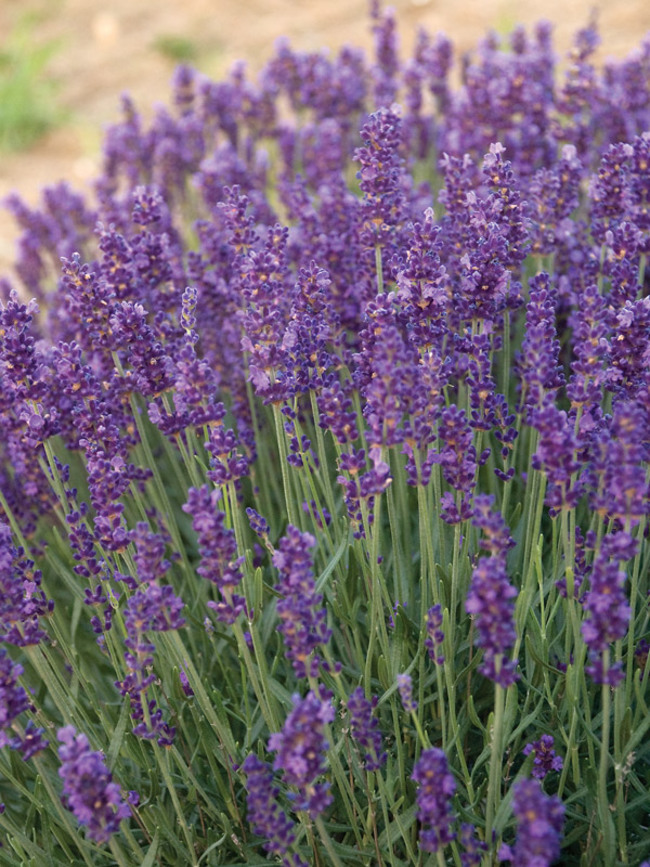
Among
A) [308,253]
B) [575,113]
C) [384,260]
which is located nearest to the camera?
[384,260]

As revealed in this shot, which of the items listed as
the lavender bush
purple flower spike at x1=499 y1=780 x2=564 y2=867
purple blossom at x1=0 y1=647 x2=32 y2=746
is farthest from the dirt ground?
purple flower spike at x1=499 y1=780 x2=564 y2=867

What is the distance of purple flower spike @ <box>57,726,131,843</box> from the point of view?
1728 millimetres

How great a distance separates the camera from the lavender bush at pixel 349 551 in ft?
6.31

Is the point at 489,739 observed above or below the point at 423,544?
below

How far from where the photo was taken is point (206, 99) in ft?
17.9

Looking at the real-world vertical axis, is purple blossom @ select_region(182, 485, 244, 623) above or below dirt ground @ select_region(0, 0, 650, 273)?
below

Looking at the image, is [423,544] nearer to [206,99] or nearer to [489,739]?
[489,739]

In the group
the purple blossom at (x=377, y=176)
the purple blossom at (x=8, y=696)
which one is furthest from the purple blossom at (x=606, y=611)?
the purple blossom at (x=377, y=176)

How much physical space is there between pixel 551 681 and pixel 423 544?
0.60 meters

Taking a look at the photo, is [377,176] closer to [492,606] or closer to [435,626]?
[435,626]

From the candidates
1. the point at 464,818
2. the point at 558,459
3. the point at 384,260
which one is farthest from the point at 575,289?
the point at 464,818

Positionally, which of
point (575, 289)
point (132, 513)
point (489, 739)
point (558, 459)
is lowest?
point (489, 739)

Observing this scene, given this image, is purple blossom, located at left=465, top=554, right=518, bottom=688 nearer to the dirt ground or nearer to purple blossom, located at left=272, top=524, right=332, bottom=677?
purple blossom, located at left=272, top=524, right=332, bottom=677

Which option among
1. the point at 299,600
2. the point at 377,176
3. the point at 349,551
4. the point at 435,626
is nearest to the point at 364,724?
the point at 435,626
